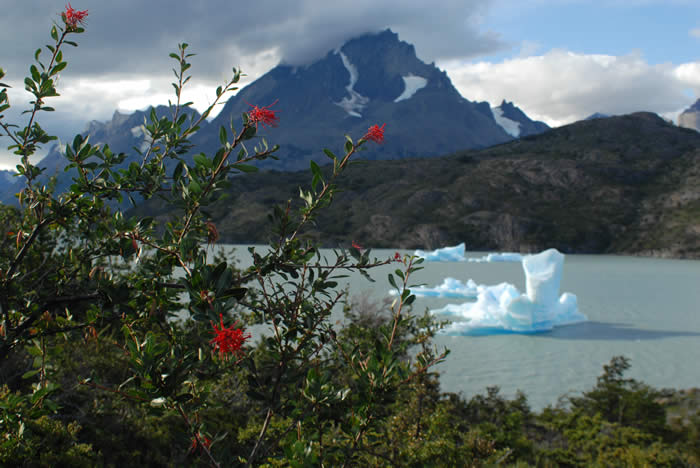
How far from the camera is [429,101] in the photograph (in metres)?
190

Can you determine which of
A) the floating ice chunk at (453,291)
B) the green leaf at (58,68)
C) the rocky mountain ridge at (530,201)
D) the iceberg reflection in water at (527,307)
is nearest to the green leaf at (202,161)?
the green leaf at (58,68)

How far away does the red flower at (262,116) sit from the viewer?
4.24ft

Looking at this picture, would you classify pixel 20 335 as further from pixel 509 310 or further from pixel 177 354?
pixel 509 310

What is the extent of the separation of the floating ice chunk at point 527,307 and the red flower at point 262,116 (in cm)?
1568

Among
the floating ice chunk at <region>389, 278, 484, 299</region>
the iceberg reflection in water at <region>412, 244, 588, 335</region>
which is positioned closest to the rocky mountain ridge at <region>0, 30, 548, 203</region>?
the floating ice chunk at <region>389, 278, 484, 299</region>

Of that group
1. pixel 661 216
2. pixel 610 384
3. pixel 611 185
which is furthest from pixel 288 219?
pixel 611 185

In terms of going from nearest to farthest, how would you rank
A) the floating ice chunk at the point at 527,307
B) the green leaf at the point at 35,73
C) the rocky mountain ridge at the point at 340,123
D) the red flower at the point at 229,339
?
the red flower at the point at 229,339
the green leaf at the point at 35,73
the floating ice chunk at the point at 527,307
the rocky mountain ridge at the point at 340,123

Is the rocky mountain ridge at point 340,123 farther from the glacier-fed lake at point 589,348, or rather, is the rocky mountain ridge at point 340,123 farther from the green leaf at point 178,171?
the green leaf at point 178,171

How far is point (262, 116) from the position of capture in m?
Answer: 1.32

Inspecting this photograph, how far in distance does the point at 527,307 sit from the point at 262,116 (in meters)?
17.2

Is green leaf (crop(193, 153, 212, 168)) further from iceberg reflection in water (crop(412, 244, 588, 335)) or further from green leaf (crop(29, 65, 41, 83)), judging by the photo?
iceberg reflection in water (crop(412, 244, 588, 335))

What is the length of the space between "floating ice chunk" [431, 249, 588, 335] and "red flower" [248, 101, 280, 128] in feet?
51.4

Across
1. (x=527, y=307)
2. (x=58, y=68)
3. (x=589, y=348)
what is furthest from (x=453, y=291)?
(x=58, y=68)

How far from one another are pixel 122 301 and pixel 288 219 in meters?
0.54
